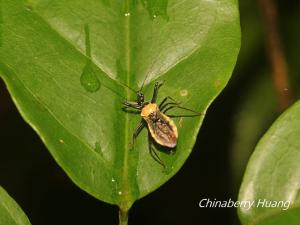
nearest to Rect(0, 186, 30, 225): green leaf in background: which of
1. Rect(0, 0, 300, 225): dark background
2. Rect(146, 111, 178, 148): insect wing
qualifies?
Rect(146, 111, 178, 148): insect wing

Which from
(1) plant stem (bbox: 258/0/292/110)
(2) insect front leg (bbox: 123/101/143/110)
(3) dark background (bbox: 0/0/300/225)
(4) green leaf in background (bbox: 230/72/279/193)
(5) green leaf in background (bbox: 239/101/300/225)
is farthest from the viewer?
(4) green leaf in background (bbox: 230/72/279/193)

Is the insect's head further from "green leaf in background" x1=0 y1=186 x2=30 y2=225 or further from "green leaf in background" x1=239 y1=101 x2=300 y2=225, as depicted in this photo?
"green leaf in background" x1=0 y1=186 x2=30 y2=225

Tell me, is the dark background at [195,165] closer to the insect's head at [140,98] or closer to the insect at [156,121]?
the insect at [156,121]

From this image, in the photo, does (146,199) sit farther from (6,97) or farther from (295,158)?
(295,158)

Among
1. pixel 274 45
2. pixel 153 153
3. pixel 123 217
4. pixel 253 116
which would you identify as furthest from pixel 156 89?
pixel 253 116

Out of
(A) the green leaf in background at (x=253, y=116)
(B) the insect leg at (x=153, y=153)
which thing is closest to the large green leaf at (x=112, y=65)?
(B) the insect leg at (x=153, y=153)

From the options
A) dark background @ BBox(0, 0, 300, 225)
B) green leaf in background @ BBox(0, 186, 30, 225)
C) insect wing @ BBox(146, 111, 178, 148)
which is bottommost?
dark background @ BBox(0, 0, 300, 225)
